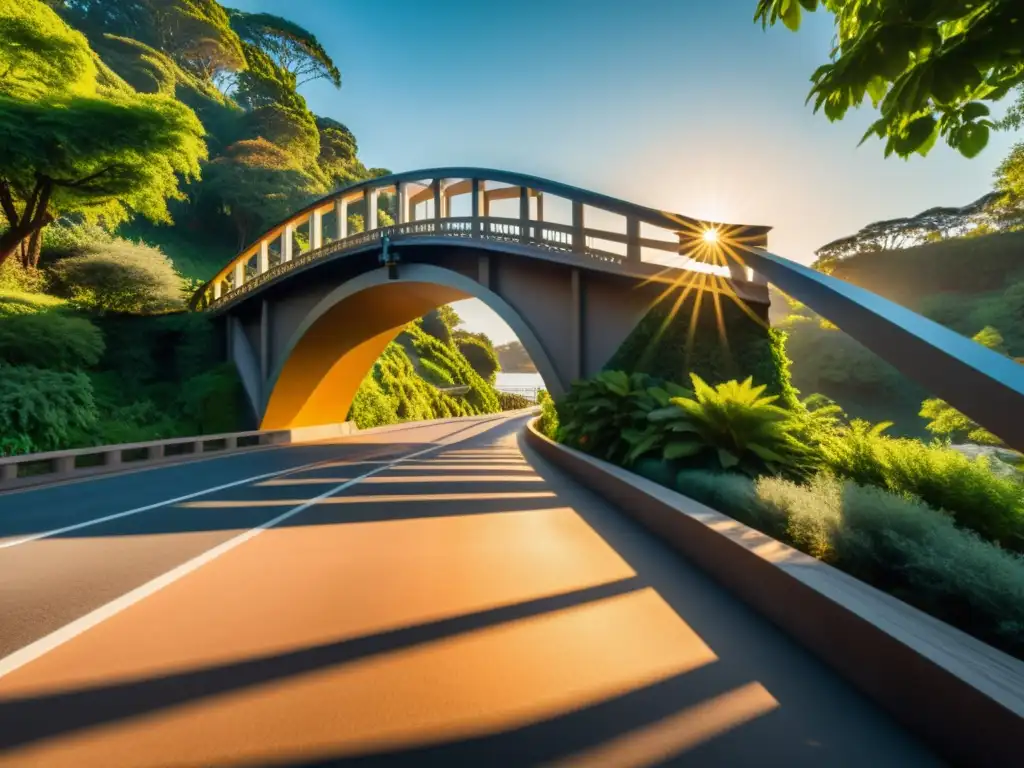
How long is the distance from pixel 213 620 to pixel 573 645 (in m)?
2.33

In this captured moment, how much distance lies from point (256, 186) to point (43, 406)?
36.9 metres

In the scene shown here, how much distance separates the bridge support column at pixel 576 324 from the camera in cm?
1405

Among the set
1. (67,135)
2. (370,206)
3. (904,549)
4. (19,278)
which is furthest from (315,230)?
(904,549)

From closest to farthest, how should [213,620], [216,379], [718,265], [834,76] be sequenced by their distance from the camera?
[834,76] < [213,620] < [718,265] < [216,379]

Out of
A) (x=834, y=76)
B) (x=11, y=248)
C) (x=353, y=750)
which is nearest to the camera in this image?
(x=353, y=750)

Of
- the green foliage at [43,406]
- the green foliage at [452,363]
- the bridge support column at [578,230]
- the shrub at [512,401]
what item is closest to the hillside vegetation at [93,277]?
the green foliage at [43,406]

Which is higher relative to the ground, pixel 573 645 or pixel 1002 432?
pixel 1002 432

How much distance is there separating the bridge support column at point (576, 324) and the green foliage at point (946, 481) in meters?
9.10

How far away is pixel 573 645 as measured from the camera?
3.04 metres

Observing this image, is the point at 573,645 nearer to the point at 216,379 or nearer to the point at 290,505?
the point at 290,505

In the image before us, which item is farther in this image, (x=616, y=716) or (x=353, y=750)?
A: (x=616, y=716)

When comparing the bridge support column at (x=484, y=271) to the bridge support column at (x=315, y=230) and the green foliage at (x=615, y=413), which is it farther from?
the bridge support column at (x=315, y=230)

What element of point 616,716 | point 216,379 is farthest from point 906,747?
point 216,379

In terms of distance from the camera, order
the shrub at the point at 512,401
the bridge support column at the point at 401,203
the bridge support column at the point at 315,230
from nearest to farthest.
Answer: the bridge support column at the point at 401,203, the bridge support column at the point at 315,230, the shrub at the point at 512,401
